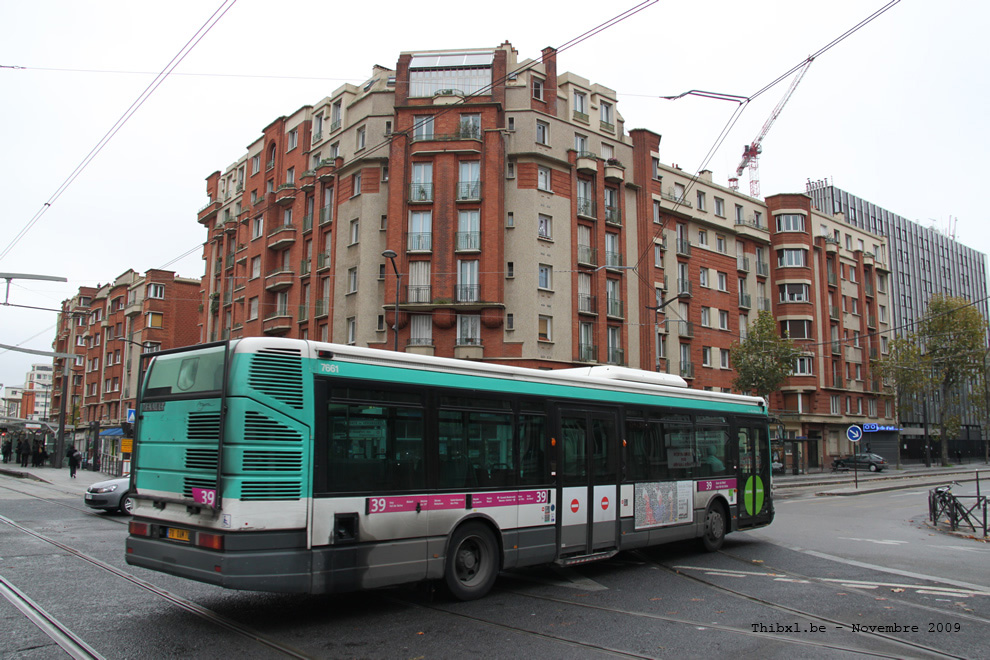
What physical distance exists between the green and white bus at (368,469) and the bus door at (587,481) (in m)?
0.02

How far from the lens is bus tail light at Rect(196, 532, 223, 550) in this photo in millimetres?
6871

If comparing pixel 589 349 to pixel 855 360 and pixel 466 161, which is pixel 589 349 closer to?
pixel 466 161

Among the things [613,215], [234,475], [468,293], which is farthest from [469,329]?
[234,475]

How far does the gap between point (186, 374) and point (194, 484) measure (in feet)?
4.02

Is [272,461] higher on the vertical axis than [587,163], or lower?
Result: lower

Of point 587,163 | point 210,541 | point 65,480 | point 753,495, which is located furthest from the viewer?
point 587,163

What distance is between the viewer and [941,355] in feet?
193

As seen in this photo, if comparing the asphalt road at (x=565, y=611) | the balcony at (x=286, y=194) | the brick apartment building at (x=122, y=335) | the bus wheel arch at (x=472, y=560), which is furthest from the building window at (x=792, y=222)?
the bus wheel arch at (x=472, y=560)

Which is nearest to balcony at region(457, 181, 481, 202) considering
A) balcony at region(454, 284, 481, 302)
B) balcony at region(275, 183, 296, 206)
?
balcony at region(454, 284, 481, 302)

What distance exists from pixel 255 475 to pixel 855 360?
60.3 metres

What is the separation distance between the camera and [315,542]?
7297 millimetres

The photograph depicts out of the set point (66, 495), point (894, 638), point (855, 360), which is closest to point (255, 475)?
point (894, 638)

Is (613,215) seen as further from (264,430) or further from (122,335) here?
(122,335)

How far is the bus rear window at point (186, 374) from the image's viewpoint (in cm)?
746
